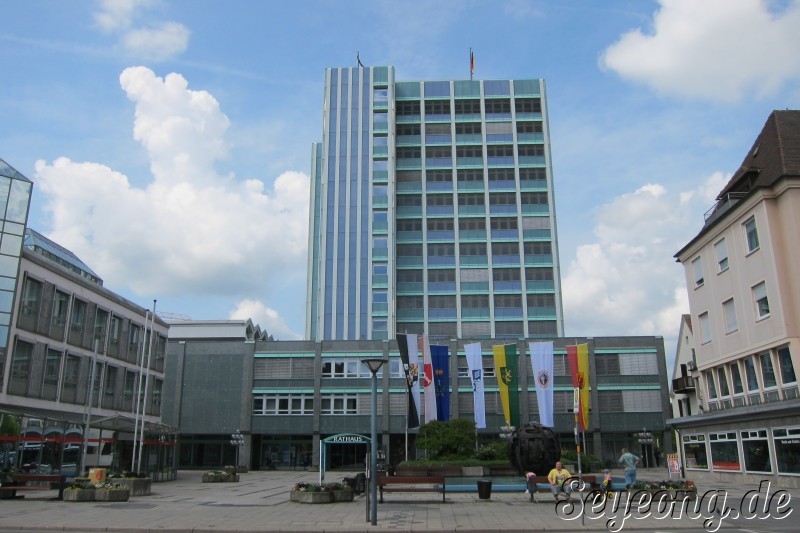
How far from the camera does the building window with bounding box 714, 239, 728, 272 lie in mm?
36781

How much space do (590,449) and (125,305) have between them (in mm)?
44300

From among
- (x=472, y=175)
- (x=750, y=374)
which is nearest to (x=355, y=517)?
(x=750, y=374)

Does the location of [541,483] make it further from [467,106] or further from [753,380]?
[467,106]

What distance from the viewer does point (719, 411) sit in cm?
3656

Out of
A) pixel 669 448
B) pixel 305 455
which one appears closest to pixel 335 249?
pixel 305 455

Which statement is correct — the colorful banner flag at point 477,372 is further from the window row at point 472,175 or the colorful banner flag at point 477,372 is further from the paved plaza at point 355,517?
the window row at point 472,175

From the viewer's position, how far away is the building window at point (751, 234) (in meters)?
33.7

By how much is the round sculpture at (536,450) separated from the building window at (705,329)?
15.4 meters

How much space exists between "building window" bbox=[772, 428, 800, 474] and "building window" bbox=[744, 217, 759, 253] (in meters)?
9.12

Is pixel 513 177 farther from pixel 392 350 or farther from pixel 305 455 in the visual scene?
pixel 305 455

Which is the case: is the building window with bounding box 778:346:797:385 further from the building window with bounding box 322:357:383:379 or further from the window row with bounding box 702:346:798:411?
the building window with bounding box 322:357:383:379

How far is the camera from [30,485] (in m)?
29.0

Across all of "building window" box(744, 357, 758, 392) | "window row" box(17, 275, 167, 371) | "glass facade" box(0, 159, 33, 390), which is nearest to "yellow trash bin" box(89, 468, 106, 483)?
"glass facade" box(0, 159, 33, 390)

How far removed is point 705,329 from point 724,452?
7330mm
